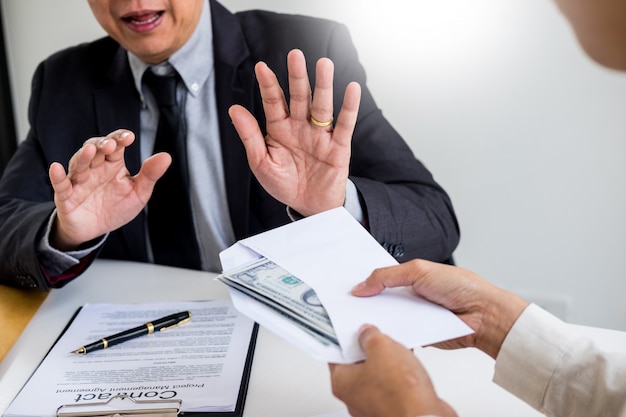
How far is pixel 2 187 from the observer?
1441mm

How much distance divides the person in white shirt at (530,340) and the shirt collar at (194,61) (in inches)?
29.4

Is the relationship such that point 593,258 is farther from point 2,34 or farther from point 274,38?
point 2,34

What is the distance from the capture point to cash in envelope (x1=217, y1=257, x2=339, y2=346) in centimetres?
73

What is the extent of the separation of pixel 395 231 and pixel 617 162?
41 cm

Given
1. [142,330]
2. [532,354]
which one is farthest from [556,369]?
[142,330]

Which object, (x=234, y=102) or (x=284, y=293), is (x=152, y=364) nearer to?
(x=284, y=293)

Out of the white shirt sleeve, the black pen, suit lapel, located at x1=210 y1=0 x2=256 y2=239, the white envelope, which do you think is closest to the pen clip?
the black pen

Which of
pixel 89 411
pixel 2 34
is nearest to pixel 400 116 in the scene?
pixel 89 411

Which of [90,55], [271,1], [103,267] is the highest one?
[271,1]

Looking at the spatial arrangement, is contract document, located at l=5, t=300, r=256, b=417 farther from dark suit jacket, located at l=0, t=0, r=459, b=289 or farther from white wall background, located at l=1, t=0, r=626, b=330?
white wall background, located at l=1, t=0, r=626, b=330

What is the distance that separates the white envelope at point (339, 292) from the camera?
0.72 meters

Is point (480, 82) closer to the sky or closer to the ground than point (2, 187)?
closer to the sky

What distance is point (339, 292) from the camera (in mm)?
794

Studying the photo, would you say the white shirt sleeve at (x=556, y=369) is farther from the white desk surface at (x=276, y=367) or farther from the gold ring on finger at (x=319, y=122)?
the gold ring on finger at (x=319, y=122)
